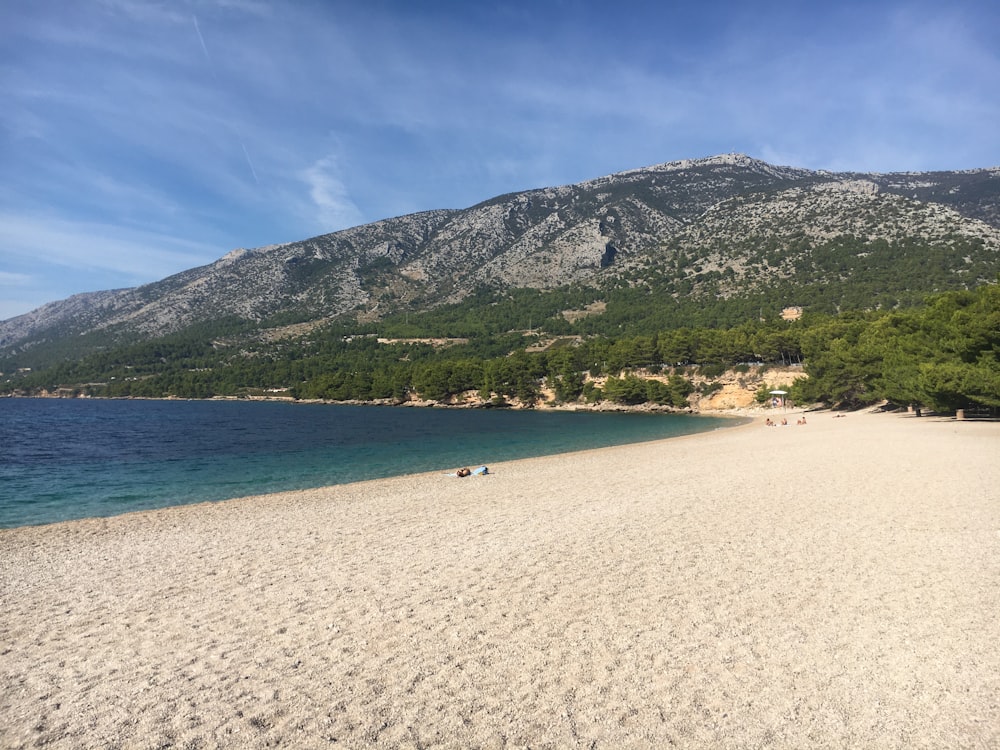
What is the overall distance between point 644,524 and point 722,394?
6992 centimetres

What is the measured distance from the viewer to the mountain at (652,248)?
101m

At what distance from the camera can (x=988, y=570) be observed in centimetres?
830

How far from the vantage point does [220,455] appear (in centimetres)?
3272

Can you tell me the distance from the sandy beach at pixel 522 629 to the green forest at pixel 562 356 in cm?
2735

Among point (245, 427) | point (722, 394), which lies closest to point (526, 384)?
point (722, 394)

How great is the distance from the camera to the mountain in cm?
10112

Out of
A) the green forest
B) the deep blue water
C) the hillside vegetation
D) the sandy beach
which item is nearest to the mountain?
the hillside vegetation

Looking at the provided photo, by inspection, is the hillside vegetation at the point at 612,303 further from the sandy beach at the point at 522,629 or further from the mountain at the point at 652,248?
the sandy beach at the point at 522,629

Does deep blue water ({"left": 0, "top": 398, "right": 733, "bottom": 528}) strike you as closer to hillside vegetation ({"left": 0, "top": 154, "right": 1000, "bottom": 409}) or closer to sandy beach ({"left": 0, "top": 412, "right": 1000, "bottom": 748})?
sandy beach ({"left": 0, "top": 412, "right": 1000, "bottom": 748})

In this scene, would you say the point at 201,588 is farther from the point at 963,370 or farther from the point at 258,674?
the point at 963,370

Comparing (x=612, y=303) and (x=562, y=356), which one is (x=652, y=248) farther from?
(x=562, y=356)

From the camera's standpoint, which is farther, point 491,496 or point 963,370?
point 963,370

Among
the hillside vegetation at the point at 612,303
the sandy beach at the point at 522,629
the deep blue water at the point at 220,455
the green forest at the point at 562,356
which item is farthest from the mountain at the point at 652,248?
the sandy beach at the point at 522,629

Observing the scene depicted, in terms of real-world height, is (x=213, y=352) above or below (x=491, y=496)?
above
